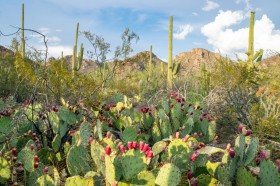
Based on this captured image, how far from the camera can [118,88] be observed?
1669 cm

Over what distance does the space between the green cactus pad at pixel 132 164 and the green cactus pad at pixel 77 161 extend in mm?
658

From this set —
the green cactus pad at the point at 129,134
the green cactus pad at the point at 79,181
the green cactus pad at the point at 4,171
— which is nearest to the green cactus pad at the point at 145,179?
the green cactus pad at the point at 79,181

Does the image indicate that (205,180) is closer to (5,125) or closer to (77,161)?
(77,161)

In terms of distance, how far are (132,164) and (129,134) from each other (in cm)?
147

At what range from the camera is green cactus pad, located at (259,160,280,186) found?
2.40m

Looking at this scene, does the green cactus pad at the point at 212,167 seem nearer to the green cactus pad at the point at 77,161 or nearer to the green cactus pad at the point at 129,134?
the green cactus pad at the point at 77,161

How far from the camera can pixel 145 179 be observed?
2.28m

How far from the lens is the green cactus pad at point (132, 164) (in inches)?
91.0

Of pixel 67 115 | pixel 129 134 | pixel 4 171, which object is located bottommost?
pixel 4 171

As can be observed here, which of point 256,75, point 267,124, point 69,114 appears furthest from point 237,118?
point 69,114

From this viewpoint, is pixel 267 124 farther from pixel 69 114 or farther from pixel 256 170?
pixel 69 114

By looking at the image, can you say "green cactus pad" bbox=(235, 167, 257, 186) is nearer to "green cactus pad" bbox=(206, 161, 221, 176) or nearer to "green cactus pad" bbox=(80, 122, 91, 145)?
"green cactus pad" bbox=(206, 161, 221, 176)

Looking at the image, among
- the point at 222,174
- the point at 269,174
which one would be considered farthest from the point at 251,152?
the point at 222,174

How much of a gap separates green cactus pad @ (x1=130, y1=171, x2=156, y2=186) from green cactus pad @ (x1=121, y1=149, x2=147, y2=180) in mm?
51
